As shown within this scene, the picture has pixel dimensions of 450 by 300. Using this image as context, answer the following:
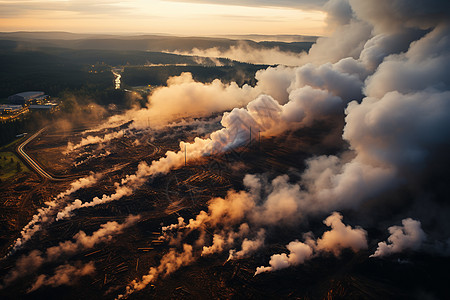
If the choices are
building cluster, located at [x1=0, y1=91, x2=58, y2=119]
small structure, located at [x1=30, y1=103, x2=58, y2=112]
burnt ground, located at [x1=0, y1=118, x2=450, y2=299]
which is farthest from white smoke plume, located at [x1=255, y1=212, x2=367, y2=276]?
small structure, located at [x1=30, y1=103, x2=58, y2=112]

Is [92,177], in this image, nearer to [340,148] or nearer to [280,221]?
[280,221]

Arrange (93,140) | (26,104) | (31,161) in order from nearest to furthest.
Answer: (31,161), (93,140), (26,104)

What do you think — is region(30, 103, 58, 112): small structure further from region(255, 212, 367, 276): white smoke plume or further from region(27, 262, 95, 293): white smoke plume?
region(255, 212, 367, 276): white smoke plume

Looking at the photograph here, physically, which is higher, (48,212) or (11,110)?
(11,110)

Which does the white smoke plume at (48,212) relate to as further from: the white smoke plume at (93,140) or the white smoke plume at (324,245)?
the white smoke plume at (324,245)

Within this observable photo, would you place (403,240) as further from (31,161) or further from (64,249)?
(31,161)

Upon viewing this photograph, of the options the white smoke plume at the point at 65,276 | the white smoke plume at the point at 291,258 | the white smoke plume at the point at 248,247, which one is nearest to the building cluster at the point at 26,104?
the white smoke plume at the point at 65,276

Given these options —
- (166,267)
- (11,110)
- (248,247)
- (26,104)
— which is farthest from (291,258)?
(26,104)
